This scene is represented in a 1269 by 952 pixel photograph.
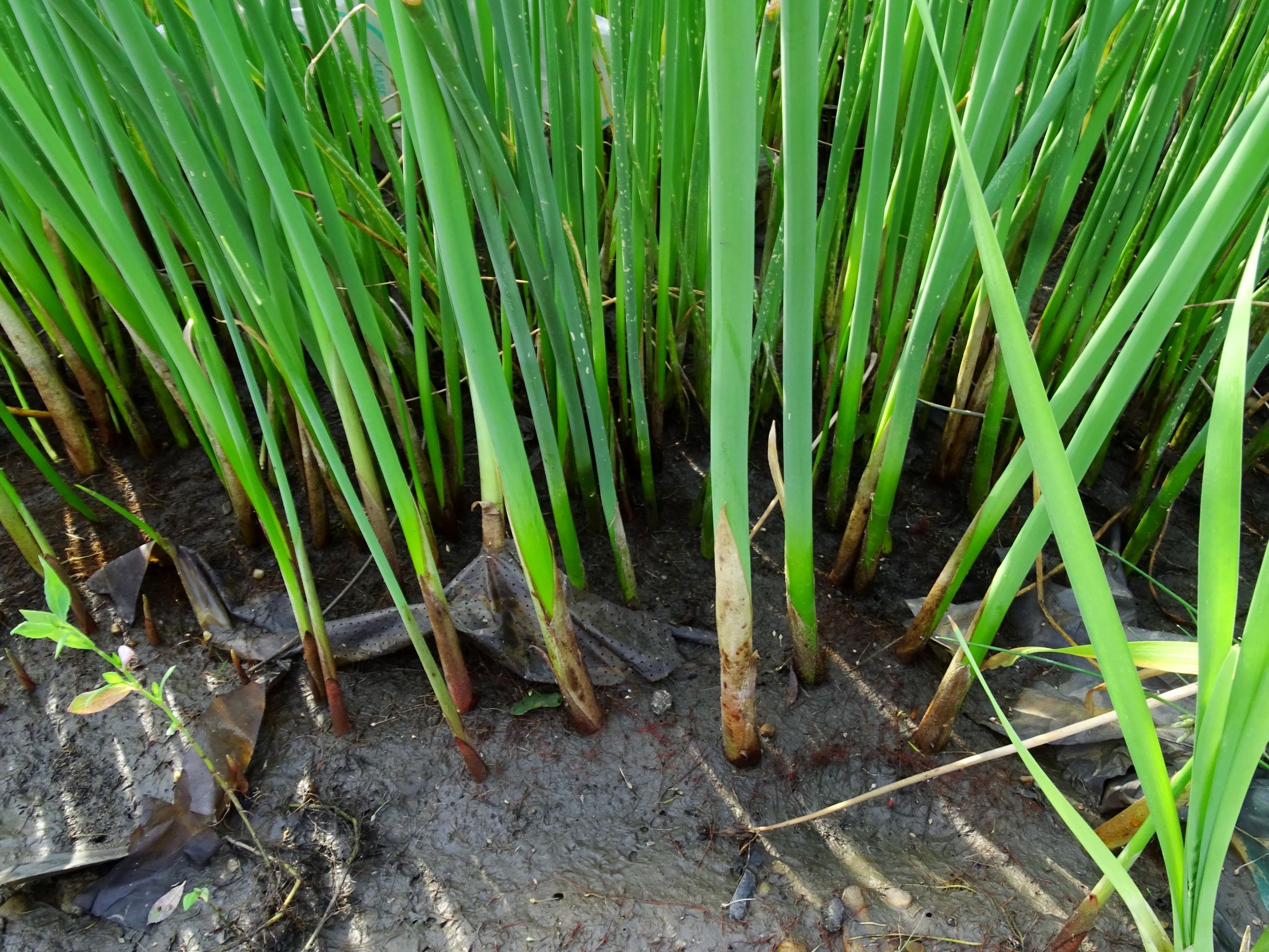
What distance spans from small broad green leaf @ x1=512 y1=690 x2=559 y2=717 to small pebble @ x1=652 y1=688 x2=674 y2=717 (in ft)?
0.40

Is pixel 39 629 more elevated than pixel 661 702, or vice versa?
pixel 39 629

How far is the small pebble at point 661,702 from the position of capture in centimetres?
97

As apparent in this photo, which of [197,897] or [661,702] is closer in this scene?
[197,897]

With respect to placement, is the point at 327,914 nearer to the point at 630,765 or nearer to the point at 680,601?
the point at 630,765

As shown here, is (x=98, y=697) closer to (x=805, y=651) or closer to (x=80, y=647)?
(x=80, y=647)

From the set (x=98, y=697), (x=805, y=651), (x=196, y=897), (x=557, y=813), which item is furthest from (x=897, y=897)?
(x=98, y=697)

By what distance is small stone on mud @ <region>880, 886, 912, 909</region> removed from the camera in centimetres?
79

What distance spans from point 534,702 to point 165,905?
431 mm

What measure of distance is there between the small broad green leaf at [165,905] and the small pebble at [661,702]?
54cm

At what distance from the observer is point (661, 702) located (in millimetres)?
973

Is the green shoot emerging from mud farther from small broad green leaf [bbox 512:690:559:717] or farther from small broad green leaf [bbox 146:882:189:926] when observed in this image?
small broad green leaf [bbox 512:690:559:717]

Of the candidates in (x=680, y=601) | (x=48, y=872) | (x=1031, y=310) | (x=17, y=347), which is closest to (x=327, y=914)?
(x=48, y=872)

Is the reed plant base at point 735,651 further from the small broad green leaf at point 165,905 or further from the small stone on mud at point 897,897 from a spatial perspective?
the small broad green leaf at point 165,905

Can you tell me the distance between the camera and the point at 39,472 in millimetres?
1249
